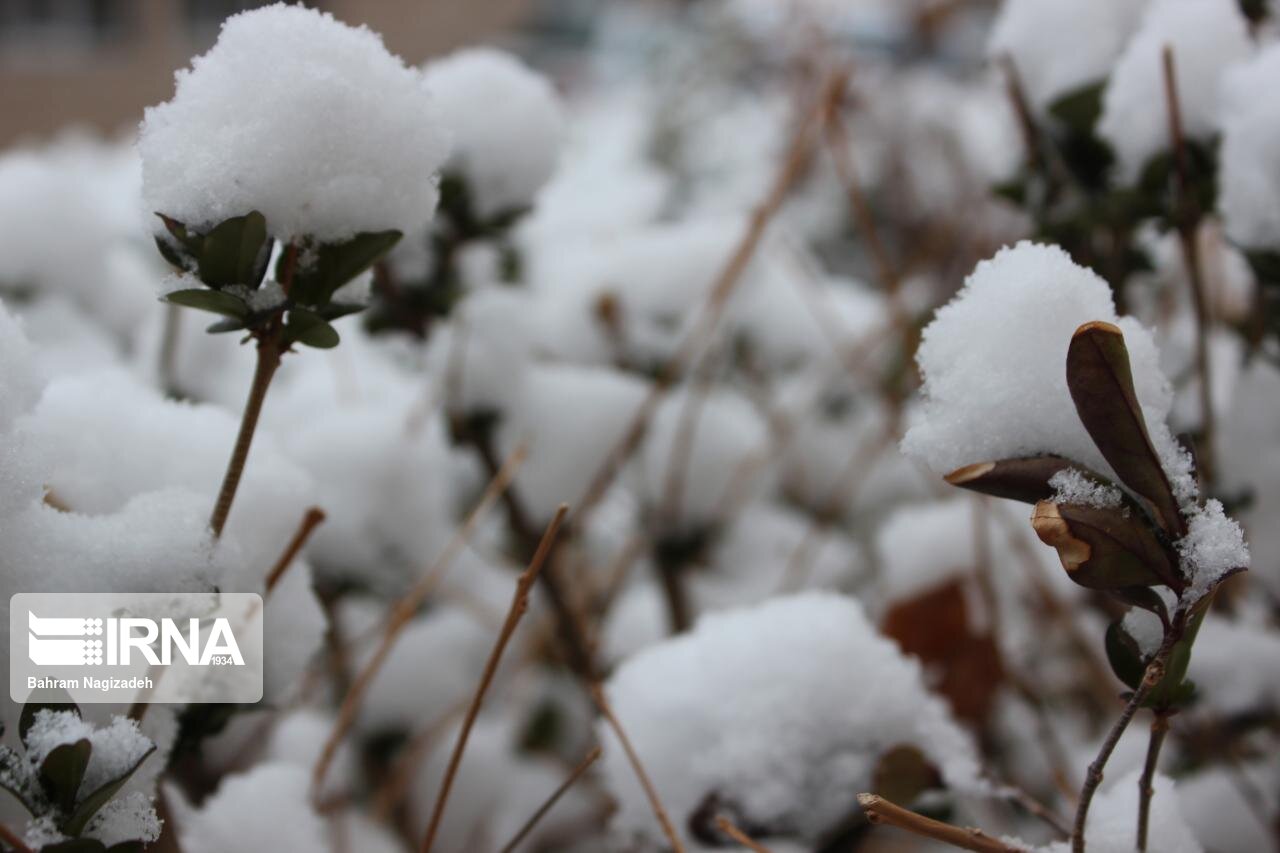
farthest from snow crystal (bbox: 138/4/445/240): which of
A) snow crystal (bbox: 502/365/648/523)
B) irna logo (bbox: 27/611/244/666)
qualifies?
snow crystal (bbox: 502/365/648/523)

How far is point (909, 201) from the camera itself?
169 cm

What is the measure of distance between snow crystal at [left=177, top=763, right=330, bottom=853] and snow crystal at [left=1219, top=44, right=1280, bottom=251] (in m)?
0.45

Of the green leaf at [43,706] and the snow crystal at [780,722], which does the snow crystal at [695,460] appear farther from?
the green leaf at [43,706]

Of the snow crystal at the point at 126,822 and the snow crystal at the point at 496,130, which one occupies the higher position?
the snow crystal at the point at 496,130

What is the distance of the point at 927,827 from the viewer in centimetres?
31

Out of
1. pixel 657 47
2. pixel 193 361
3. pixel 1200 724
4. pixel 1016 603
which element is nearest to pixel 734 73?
pixel 657 47

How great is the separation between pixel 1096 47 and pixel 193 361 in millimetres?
561

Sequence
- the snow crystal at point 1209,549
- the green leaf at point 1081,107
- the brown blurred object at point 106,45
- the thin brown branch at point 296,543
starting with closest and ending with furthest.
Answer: the snow crystal at point 1209,549
the thin brown branch at point 296,543
the green leaf at point 1081,107
the brown blurred object at point 106,45

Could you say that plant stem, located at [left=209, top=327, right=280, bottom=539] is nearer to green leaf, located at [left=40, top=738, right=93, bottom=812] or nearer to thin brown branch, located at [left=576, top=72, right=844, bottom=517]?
green leaf, located at [left=40, top=738, right=93, bottom=812]

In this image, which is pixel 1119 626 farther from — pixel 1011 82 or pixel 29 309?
pixel 29 309

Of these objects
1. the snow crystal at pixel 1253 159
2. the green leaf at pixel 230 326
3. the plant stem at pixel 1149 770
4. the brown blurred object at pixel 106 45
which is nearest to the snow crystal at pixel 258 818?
the green leaf at pixel 230 326

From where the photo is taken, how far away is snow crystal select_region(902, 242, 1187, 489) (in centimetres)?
31

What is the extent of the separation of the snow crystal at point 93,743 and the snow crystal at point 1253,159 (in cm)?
44

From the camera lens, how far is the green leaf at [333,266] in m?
0.34
